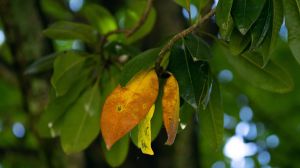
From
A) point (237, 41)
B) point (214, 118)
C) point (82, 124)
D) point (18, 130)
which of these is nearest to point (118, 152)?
point (82, 124)

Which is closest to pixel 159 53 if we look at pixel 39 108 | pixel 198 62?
pixel 198 62

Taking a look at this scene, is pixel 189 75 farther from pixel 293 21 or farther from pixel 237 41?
pixel 293 21

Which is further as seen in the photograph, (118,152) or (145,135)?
(118,152)

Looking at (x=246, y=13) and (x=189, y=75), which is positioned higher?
(x=246, y=13)

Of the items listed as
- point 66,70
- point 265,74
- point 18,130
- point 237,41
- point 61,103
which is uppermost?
point 237,41

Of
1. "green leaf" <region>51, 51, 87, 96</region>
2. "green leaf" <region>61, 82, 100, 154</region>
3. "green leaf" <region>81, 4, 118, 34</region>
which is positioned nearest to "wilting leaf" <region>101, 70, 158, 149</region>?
"green leaf" <region>51, 51, 87, 96</region>

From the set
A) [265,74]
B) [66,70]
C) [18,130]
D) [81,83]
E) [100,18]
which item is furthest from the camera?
Result: [18,130]

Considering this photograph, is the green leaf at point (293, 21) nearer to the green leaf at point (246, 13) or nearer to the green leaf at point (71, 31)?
the green leaf at point (246, 13)

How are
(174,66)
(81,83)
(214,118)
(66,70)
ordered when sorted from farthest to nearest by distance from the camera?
1. (81,83)
2. (66,70)
3. (214,118)
4. (174,66)

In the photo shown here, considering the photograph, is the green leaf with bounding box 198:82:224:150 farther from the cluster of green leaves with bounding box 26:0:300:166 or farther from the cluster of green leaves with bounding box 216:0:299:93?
the cluster of green leaves with bounding box 216:0:299:93
